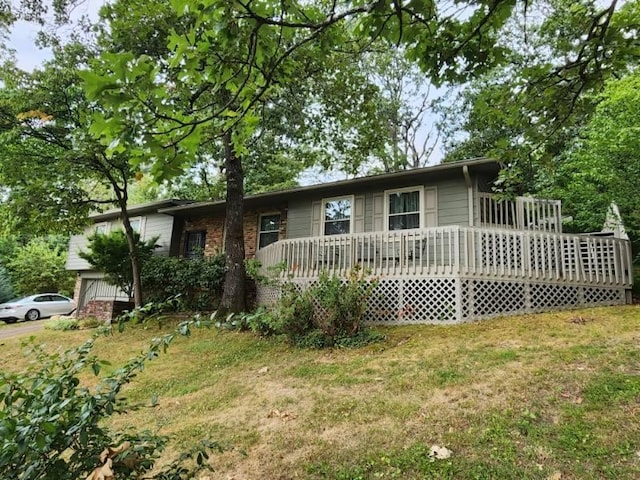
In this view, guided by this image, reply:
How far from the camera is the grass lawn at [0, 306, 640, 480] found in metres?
2.88

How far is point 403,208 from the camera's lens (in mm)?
10594

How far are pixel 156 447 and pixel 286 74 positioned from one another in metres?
2.47

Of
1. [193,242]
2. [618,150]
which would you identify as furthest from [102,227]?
[618,150]

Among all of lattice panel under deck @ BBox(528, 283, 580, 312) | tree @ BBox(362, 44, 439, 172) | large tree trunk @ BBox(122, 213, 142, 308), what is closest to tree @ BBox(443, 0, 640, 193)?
lattice panel under deck @ BBox(528, 283, 580, 312)

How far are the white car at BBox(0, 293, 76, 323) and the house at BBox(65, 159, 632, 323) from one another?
13639 millimetres

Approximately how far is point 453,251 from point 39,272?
82.3 feet

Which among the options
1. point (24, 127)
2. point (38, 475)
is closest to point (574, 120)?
point (38, 475)

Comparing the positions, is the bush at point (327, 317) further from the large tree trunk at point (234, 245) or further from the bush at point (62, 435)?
the bush at point (62, 435)

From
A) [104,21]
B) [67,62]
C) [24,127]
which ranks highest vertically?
[104,21]

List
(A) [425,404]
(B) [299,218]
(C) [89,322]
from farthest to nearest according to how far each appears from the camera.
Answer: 1. (C) [89,322]
2. (B) [299,218]
3. (A) [425,404]

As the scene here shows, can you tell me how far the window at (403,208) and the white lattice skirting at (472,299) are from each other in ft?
8.16

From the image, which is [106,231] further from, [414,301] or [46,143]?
[414,301]

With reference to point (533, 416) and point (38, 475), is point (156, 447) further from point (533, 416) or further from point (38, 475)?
→ point (533, 416)

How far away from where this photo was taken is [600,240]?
8297 mm
